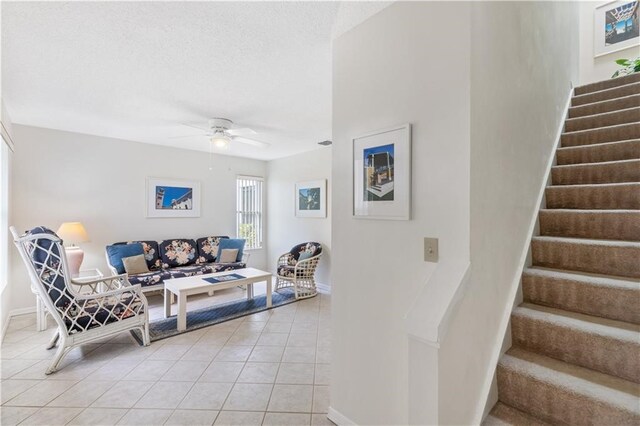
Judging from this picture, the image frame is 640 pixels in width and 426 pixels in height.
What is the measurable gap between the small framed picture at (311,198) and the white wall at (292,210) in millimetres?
88

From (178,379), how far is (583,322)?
2887 millimetres

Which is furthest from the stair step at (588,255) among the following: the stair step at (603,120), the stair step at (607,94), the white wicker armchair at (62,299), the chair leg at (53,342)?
the chair leg at (53,342)

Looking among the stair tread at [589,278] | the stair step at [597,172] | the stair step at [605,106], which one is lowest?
the stair tread at [589,278]

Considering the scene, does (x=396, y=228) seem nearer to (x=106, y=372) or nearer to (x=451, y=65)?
(x=451, y=65)

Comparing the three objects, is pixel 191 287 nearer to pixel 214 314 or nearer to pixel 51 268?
pixel 214 314

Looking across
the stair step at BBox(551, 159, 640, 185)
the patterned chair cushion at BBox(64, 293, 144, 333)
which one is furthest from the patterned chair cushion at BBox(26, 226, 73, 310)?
the stair step at BBox(551, 159, 640, 185)

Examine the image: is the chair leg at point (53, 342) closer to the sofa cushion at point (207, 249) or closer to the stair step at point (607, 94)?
the sofa cushion at point (207, 249)

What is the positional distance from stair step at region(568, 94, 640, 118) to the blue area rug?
4282 millimetres

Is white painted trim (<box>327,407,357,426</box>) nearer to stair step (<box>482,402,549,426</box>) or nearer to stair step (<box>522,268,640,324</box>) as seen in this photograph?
stair step (<box>482,402,549,426</box>)

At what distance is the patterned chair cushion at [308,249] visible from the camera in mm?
5000

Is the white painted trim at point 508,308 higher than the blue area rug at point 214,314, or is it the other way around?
the white painted trim at point 508,308

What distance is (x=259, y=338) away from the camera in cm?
321

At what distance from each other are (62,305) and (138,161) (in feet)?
9.84

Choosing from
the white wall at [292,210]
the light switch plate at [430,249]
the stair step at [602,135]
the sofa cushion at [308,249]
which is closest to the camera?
the light switch plate at [430,249]
